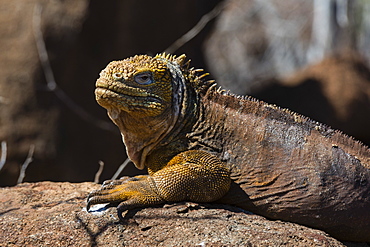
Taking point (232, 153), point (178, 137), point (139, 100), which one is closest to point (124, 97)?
point (139, 100)

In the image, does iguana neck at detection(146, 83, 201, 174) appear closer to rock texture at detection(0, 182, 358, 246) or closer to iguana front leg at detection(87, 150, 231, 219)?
iguana front leg at detection(87, 150, 231, 219)

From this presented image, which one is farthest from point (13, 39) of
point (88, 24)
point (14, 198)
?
point (14, 198)

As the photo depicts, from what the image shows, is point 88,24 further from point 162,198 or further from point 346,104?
point 346,104

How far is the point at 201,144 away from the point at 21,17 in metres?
5.38

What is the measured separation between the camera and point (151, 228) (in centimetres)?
374

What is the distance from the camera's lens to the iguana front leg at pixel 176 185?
3885 millimetres

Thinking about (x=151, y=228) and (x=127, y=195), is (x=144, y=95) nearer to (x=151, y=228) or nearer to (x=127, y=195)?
(x=127, y=195)

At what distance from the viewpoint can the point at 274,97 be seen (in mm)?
12578

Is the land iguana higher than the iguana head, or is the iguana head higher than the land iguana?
the iguana head

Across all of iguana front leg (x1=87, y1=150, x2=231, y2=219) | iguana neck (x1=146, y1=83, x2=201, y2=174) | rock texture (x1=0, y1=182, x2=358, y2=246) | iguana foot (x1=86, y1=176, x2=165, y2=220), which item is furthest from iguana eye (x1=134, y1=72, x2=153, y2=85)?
rock texture (x1=0, y1=182, x2=358, y2=246)

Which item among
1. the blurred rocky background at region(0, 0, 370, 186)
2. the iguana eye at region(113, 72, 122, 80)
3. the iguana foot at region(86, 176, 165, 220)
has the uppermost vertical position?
the iguana eye at region(113, 72, 122, 80)

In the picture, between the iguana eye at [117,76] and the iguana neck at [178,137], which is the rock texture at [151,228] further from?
the iguana eye at [117,76]

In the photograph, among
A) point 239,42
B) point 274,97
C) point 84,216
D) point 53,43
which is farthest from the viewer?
point 239,42

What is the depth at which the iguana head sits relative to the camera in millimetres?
4043
